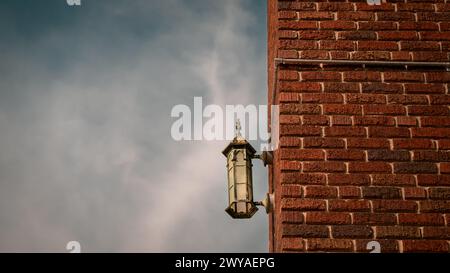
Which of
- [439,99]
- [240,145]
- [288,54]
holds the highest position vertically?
[288,54]

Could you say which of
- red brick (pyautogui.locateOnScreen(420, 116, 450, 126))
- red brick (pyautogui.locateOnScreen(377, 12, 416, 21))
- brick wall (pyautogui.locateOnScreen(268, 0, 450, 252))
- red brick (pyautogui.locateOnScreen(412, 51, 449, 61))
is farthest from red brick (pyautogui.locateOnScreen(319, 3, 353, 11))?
red brick (pyautogui.locateOnScreen(420, 116, 450, 126))

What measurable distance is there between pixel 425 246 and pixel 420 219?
174mm

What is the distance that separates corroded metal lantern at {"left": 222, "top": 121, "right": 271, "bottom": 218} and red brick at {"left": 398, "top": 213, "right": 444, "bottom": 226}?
156 centimetres

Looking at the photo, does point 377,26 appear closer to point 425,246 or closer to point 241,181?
point 425,246

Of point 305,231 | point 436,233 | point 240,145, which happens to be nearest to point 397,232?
point 436,233

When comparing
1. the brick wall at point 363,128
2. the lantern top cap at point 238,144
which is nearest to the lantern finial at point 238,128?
the lantern top cap at point 238,144

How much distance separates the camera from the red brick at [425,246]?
3930mm

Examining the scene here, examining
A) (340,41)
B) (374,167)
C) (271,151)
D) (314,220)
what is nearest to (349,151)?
(374,167)

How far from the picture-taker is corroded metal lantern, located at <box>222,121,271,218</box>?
5.36 metres

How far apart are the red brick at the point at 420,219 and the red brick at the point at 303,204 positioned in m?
0.49

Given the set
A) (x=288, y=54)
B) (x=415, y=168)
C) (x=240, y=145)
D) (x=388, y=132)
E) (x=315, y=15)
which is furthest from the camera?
(x=240, y=145)

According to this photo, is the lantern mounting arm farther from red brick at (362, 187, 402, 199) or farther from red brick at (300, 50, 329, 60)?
red brick at (362, 187, 402, 199)

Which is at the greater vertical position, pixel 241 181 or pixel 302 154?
pixel 241 181

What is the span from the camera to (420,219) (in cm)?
402
